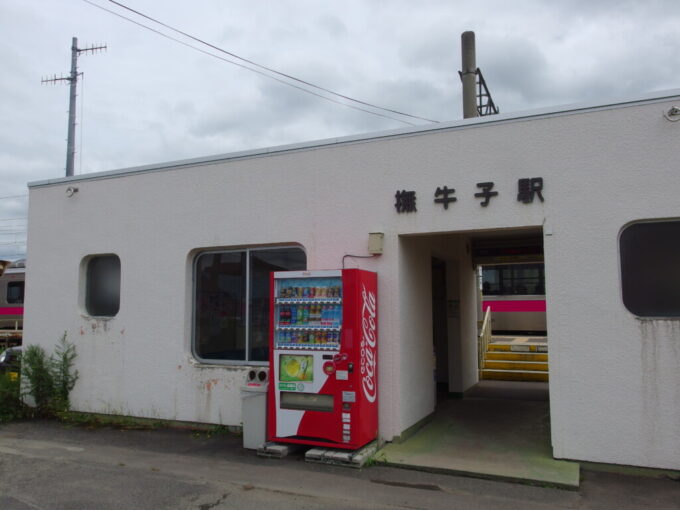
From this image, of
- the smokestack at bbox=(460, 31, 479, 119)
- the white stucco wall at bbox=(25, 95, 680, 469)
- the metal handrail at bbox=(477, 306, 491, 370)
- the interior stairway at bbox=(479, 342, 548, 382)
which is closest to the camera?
the white stucco wall at bbox=(25, 95, 680, 469)

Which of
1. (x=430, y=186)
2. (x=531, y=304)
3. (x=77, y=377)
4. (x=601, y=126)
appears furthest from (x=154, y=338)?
(x=531, y=304)

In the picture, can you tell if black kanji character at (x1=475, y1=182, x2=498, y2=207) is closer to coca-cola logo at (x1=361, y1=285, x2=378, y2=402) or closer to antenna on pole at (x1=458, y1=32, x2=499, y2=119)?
coca-cola logo at (x1=361, y1=285, x2=378, y2=402)

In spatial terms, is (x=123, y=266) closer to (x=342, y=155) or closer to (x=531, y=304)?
(x=342, y=155)

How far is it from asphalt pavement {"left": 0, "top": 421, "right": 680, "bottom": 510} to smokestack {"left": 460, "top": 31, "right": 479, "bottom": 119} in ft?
28.9

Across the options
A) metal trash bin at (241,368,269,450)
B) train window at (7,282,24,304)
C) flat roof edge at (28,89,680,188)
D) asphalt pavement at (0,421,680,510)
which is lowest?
asphalt pavement at (0,421,680,510)

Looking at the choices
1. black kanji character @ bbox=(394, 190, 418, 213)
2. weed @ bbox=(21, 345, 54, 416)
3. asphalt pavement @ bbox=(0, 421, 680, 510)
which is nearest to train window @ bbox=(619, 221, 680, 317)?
asphalt pavement @ bbox=(0, 421, 680, 510)

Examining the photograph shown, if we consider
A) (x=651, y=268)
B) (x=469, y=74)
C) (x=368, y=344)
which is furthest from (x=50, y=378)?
(x=469, y=74)

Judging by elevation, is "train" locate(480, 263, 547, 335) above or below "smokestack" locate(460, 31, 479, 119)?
below

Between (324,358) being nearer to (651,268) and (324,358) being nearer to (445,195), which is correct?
(445,195)

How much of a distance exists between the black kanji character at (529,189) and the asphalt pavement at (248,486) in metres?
3.03

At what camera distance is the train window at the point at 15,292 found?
2133 cm

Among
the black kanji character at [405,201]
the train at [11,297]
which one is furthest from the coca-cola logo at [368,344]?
the train at [11,297]

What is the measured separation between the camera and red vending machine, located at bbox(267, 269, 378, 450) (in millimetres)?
6305

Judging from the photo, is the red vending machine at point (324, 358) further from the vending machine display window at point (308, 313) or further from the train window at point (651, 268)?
the train window at point (651, 268)
